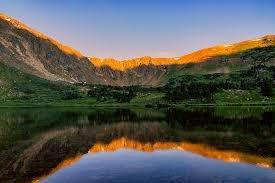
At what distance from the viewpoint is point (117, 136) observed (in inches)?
4574

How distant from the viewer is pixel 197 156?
74938 mm

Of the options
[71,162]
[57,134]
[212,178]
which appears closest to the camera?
[212,178]

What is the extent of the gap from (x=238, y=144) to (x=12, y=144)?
5118 cm

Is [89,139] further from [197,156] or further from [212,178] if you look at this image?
[212,178]

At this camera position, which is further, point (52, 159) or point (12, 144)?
point (12, 144)

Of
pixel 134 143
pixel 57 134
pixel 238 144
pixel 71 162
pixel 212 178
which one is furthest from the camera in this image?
pixel 57 134

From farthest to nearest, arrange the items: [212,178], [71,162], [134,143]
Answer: [134,143] → [71,162] → [212,178]

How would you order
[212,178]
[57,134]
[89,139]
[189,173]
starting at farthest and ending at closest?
[57,134]
[89,139]
[189,173]
[212,178]

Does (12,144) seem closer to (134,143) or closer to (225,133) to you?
Result: (134,143)

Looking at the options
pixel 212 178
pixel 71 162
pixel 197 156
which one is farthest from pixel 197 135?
pixel 212 178

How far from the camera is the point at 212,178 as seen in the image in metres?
54.2

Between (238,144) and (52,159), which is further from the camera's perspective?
(238,144)

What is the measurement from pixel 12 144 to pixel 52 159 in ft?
79.6

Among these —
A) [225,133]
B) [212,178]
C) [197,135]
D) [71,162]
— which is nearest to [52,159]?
[71,162]
